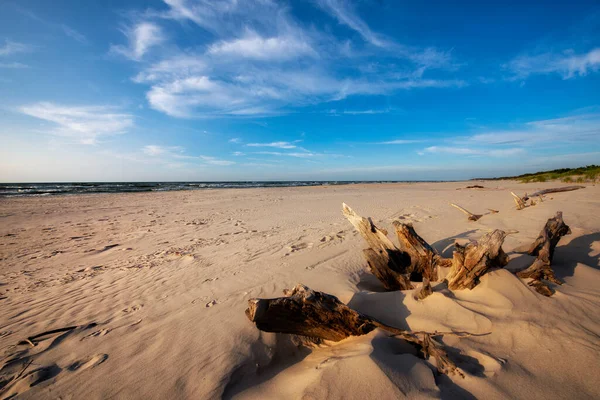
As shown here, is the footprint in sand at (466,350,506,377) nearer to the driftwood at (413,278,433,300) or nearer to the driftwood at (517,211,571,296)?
the driftwood at (413,278,433,300)

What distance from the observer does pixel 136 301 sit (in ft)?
13.3

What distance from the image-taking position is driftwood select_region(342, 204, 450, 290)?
3.55m

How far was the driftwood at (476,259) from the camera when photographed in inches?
110

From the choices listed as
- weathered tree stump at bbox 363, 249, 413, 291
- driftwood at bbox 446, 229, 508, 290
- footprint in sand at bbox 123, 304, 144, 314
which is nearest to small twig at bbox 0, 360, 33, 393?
footprint in sand at bbox 123, 304, 144, 314

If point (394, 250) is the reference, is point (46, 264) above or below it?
below

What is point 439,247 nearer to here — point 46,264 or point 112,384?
point 112,384

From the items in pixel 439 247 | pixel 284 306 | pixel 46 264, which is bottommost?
pixel 46 264

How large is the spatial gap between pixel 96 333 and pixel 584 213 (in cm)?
1076

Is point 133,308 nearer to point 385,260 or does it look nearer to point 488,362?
point 385,260

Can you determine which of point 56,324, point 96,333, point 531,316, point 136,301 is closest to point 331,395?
point 531,316

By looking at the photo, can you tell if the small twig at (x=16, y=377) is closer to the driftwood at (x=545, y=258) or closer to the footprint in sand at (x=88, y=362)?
the footprint in sand at (x=88, y=362)

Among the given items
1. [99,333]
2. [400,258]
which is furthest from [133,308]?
[400,258]

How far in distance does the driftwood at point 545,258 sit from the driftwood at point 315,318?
1473 mm

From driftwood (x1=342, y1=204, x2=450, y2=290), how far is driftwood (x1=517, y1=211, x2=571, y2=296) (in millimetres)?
951
